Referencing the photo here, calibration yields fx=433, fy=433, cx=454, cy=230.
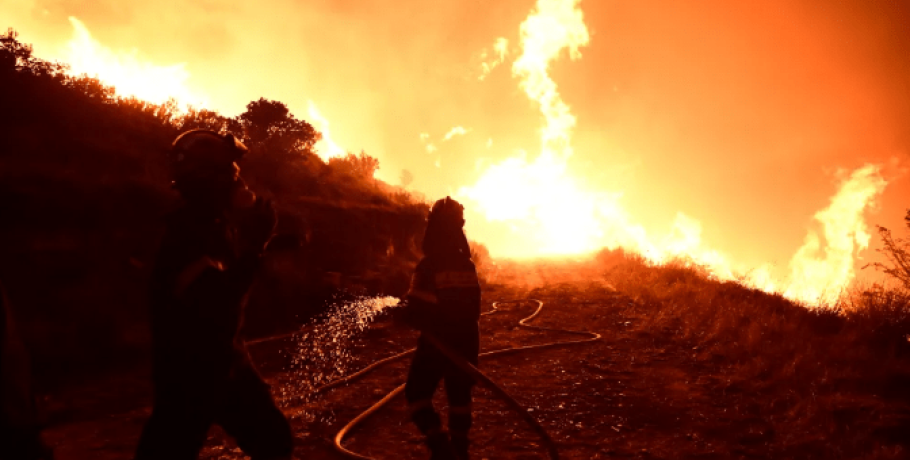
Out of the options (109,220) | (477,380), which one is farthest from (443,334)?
(109,220)

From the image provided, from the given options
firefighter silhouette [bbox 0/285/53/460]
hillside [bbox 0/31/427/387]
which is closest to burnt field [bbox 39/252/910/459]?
hillside [bbox 0/31/427/387]

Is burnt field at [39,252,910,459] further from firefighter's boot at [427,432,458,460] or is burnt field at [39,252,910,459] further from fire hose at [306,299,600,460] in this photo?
firefighter's boot at [427,432,458,460]

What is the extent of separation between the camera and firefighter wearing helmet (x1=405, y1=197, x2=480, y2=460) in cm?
336

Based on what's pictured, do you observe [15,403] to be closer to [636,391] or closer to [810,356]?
[636,391]

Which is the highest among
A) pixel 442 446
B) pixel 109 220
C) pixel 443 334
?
pixel 109 220

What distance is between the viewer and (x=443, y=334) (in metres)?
3.44

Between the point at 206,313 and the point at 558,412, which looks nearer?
the point at 206,313

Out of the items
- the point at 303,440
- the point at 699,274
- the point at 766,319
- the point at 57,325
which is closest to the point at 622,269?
the point at 699,274

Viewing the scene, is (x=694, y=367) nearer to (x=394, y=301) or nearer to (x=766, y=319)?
(x=766, y=319)

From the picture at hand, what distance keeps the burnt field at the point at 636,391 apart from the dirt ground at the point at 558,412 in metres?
0.02

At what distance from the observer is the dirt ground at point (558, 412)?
3.96 meters

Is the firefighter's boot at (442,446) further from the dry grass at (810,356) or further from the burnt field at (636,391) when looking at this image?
the dry grass at (810,356)

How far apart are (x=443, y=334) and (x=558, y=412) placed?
7.32ft

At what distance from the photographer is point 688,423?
4.46m
